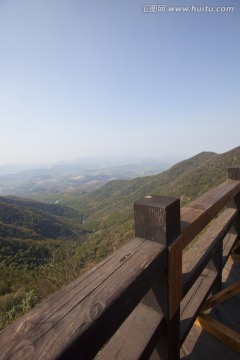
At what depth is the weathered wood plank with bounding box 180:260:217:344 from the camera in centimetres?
163

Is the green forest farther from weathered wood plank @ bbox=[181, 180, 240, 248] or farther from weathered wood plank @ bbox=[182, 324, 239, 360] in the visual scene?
weathered wood plank @ bbox=[181, 180, 240, 248]

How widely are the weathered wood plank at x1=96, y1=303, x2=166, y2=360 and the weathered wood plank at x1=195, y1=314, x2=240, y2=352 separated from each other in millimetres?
1120

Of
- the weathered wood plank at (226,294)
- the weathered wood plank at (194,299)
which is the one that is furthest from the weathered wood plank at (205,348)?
the weathered wood plank at (194,299)

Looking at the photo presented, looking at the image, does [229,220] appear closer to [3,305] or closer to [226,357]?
[226,357]

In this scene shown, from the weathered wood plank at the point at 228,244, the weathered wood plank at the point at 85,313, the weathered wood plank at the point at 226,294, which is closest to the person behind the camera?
the weathered wood plank at the point at 85,313

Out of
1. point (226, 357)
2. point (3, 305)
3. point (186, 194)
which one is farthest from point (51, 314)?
point (186, 194)

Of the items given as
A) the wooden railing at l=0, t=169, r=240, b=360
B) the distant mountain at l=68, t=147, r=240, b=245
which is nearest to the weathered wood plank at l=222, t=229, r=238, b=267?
the wooden railing at l=0, t=169, r=240, b=360

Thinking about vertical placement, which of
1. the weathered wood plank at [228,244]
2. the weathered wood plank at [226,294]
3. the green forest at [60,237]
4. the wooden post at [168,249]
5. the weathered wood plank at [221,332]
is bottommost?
the green forest at [60,237]

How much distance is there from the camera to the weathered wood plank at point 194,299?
1.63 metres

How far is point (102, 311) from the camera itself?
72 cm

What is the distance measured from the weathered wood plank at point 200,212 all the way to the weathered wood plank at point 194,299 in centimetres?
70

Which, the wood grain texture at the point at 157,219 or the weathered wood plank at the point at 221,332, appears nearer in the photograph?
the wood grain texture at the point at 157,219

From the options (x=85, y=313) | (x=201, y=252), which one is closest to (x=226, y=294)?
(x=201, y=252)

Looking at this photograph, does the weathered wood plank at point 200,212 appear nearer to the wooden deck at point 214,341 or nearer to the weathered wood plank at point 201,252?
the weathered wood plank at point 201,252
